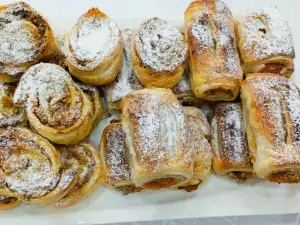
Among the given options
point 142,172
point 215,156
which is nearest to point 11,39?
point 142,172

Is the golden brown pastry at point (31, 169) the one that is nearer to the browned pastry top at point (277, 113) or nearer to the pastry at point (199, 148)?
the pastry at point (199, 148)

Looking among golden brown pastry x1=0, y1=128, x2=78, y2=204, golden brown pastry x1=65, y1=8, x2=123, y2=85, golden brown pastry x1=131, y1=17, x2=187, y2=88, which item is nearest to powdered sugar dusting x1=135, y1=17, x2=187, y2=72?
golden brown pastry x1=131, y1=17, x2=187, y2=88

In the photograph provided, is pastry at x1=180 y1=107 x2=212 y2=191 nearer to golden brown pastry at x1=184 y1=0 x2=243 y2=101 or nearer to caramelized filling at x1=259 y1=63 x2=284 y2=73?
golden brown pastry at x1=184 y1=0 x2=243 y2=101

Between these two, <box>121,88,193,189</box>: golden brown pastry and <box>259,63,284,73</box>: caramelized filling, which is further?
<box>259,63,284,73</box>: caramelized filling

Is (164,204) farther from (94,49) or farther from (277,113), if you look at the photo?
(94,49)

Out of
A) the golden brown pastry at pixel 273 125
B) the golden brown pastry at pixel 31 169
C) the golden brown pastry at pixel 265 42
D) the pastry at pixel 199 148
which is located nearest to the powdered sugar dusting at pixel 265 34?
the golden brown pastry at pixel 265 42

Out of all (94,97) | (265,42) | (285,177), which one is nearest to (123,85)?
(94,97)

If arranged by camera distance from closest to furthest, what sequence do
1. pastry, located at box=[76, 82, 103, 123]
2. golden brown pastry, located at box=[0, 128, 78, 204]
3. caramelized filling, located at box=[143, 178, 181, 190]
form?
golden brown pastry, located at box=[0, 128, 78, 204] → caramelized filling, located at box=[143, 178, 181, 190] → pastry, located at box=[76, 82, 103, 123]

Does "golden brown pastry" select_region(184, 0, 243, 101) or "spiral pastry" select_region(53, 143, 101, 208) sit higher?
"golden brown pastry" select_region(184, 0, 243, 101)

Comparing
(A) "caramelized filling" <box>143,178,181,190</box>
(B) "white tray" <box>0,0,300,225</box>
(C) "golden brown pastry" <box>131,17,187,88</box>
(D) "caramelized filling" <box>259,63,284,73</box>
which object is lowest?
(B) "white tray" <box>0,0,300,225</box>
